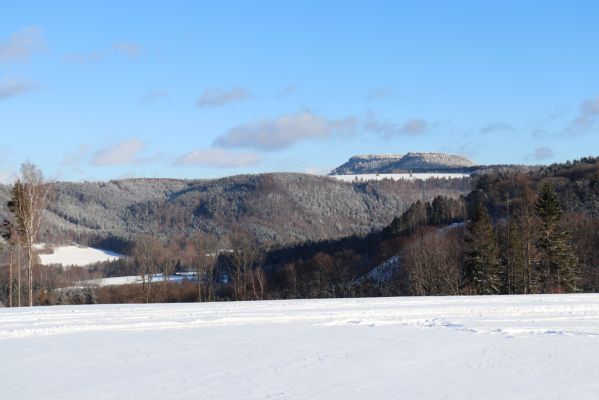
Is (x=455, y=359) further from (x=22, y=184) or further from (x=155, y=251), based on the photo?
(x=155, y=251)

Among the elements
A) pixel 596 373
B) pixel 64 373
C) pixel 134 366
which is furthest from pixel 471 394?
pixel 64 373

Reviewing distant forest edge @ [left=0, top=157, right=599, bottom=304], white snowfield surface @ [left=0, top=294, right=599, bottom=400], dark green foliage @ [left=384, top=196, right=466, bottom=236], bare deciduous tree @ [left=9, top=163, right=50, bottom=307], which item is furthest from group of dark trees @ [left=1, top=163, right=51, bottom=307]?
dark green foliage @ [left=384, top=196, right=466, bottom=236]

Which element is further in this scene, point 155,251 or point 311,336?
point 155,251

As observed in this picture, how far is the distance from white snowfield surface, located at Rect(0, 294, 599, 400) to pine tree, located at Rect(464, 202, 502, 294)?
25947mm

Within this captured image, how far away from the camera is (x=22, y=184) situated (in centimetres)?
4316

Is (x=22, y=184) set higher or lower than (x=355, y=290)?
higher

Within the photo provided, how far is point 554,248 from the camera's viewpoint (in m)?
51.9

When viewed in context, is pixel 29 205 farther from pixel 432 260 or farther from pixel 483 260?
pixel 432 260

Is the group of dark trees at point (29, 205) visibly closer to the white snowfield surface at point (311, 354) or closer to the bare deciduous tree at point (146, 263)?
the white snowfield surface at point (311, 354)

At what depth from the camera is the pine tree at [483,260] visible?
53.8 m

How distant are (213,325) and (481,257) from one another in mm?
34984

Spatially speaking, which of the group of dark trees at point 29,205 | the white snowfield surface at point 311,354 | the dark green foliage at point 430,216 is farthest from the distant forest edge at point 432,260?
the white snowfield surface at point 311,354

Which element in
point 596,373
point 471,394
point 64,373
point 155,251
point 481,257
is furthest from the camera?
point 155,251

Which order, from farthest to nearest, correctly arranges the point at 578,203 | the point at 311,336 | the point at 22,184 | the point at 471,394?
1. the point at 578,203
2. the point at 22,184
3. the point at 311,336
4. the point at 471,394
